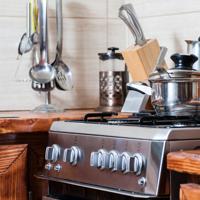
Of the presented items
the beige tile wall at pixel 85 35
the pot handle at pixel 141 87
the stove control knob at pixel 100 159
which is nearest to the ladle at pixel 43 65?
the beige tile wall at pixel 85 35

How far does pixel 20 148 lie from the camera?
1.55 m

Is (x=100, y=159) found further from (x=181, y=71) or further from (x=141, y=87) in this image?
(x=141, y=87)

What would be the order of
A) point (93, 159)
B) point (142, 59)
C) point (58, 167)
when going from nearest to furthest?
1. point (93, 159)
2. point (58, 167)
3. point (142, 59)

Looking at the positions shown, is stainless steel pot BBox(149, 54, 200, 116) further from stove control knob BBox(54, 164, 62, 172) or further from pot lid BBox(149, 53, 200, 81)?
stove control knob BBox(54, 164, 62, 172)

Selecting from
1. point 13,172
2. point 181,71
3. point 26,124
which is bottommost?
point 13,172

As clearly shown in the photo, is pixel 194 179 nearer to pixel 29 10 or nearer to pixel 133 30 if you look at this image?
pixel 133 30

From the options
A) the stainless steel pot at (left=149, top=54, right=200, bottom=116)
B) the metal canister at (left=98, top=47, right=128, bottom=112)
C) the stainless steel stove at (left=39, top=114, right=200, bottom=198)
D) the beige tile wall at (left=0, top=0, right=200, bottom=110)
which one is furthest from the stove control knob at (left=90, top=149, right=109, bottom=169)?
the beige tile wall at (left=0, top=0, right=200, bottom=110)

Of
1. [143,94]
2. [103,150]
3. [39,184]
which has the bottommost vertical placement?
[39,184]

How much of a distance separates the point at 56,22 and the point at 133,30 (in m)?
0.29

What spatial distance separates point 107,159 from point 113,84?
29.2 inches

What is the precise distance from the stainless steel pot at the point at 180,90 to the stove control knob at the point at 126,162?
27 cm

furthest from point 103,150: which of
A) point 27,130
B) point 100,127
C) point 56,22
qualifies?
point 56,22

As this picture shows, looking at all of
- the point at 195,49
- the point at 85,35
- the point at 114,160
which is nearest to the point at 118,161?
the point at 114,160

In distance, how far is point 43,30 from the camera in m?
1.90
